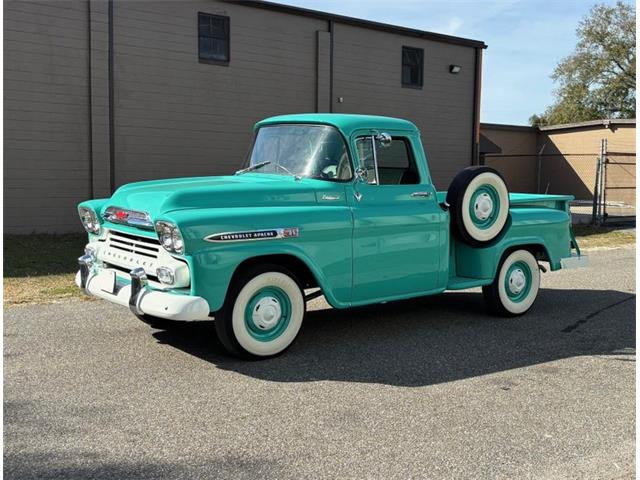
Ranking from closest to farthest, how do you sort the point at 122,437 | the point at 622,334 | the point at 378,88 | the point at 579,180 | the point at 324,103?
the point at 122,437 < the point at 622,334 < the point at 324,103 < the point at 378,88 < the point at 579,180

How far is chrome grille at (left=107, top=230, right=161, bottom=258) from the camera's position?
16.9 ft

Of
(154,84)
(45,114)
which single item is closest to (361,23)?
(154,84)

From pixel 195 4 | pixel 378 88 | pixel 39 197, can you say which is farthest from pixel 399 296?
pixel 378 88

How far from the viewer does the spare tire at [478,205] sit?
643 cm

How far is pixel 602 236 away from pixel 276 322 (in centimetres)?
1264

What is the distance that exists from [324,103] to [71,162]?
663cm

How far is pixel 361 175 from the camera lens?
5824 millimetres

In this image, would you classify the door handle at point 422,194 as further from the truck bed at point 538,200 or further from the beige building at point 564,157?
the beige building at point 564,157

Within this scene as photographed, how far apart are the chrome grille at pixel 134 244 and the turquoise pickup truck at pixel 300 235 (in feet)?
0.05

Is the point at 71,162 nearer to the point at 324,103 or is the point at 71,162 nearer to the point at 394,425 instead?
the point at 324,103

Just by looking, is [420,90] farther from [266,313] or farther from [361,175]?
[266,313]

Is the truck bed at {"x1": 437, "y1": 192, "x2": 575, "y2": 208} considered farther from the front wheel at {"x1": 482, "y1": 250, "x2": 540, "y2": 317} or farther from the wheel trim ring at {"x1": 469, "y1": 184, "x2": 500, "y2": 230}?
the wheel trim ring at {"x1": 469, "y1": 184, "x2": 500, "y2": 230}

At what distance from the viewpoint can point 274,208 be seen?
5371 millimetres

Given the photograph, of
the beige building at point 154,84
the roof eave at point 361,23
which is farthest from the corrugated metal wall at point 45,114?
the roof eave at point 361,23
